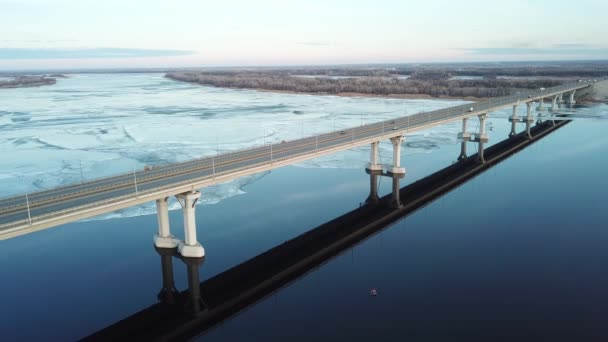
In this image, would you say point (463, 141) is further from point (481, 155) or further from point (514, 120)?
point (514, 120)

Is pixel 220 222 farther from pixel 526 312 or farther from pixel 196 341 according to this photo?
pixel 526 312

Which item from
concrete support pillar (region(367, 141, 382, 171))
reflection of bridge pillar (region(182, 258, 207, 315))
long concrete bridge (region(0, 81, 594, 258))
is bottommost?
reflection of bridge pillar (region(182, 258, 207, 315))

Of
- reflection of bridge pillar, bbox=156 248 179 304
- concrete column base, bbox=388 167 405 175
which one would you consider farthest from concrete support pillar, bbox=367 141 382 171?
reflection of bridge pillar, bbox=156 248 179 304

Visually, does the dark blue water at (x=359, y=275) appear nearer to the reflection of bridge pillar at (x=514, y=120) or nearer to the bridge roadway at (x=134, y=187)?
the bridge roadway at (x=134, y=187)

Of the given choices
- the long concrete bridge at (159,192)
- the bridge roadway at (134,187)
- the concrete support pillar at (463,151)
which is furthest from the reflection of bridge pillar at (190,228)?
the concrete support pillar at (463,151)

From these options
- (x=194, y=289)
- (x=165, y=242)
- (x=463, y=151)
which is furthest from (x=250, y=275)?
(x=463, y=151)

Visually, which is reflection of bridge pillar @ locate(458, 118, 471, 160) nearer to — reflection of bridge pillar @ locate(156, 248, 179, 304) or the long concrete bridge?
the long concrete bridge
